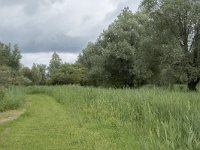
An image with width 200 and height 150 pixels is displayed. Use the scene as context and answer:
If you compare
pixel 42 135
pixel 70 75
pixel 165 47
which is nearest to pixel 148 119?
pixel 42 135

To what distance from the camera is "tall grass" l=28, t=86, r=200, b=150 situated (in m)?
7.71

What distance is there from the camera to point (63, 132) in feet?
43.1

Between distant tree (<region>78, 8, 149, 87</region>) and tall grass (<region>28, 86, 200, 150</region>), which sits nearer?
tall grass (<region>28, 86, 200, 150</region>)

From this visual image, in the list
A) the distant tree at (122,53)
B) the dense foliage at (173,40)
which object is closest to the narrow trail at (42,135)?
the dense foliage at (173,40)

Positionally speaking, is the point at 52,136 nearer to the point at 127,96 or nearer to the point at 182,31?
the point at 127,96

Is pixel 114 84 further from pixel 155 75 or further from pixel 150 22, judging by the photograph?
pixel 150 22

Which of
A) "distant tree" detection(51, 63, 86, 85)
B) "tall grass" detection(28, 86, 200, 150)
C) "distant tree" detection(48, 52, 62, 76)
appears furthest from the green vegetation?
"distant tree" detection(48, 52, 62, 76)

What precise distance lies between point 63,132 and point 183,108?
4.72 metres

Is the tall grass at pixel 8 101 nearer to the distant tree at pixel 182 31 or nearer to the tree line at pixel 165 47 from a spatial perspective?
the tree line at pixel 165 47

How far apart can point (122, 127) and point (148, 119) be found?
150 cm

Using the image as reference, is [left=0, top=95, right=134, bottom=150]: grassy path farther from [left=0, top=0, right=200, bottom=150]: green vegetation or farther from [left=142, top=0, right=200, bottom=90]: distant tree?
[left=142, top=0, right=200, bottom=90]: distant tree

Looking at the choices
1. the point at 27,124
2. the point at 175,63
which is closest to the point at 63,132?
the point at 27,124

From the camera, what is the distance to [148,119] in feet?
36.0

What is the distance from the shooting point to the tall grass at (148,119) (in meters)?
7.71
